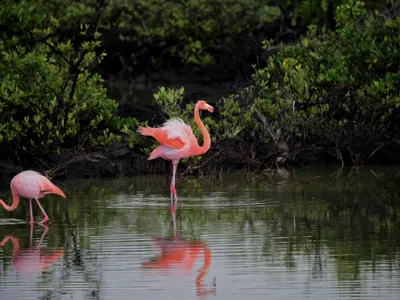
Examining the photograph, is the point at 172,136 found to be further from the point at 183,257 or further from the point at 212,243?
the point at 183,257

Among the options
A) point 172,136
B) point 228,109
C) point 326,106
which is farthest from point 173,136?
point 326,106

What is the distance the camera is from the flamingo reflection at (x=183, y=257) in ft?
28.2

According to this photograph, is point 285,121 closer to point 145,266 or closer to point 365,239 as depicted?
point 365,239

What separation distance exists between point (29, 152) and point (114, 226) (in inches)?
214

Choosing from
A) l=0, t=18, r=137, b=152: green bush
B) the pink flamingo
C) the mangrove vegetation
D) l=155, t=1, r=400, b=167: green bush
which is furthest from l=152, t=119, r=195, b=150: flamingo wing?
the pink flamingo

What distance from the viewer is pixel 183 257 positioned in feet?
32.4

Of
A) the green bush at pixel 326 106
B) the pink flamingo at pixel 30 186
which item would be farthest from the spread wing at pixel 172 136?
the pink flamingo at pixel 30 186

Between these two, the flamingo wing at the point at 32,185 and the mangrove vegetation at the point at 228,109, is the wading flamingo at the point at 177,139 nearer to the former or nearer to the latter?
the mangrove vegetation at the point at 228,109

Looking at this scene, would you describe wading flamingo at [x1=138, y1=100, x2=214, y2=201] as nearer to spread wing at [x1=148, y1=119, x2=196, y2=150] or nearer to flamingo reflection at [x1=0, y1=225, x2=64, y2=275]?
spread wing at [x1=148, y1=119, x2=196, y2=150]

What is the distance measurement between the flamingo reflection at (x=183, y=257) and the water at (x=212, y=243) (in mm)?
11

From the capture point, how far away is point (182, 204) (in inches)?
536

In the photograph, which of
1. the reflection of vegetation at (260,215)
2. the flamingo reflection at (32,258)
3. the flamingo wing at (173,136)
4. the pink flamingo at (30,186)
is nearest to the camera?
the flamingo reflection at (32,258)

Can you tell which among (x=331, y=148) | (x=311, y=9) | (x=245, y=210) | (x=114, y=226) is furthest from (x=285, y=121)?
(x=311, y=9)

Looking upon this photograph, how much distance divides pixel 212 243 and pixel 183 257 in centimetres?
75
